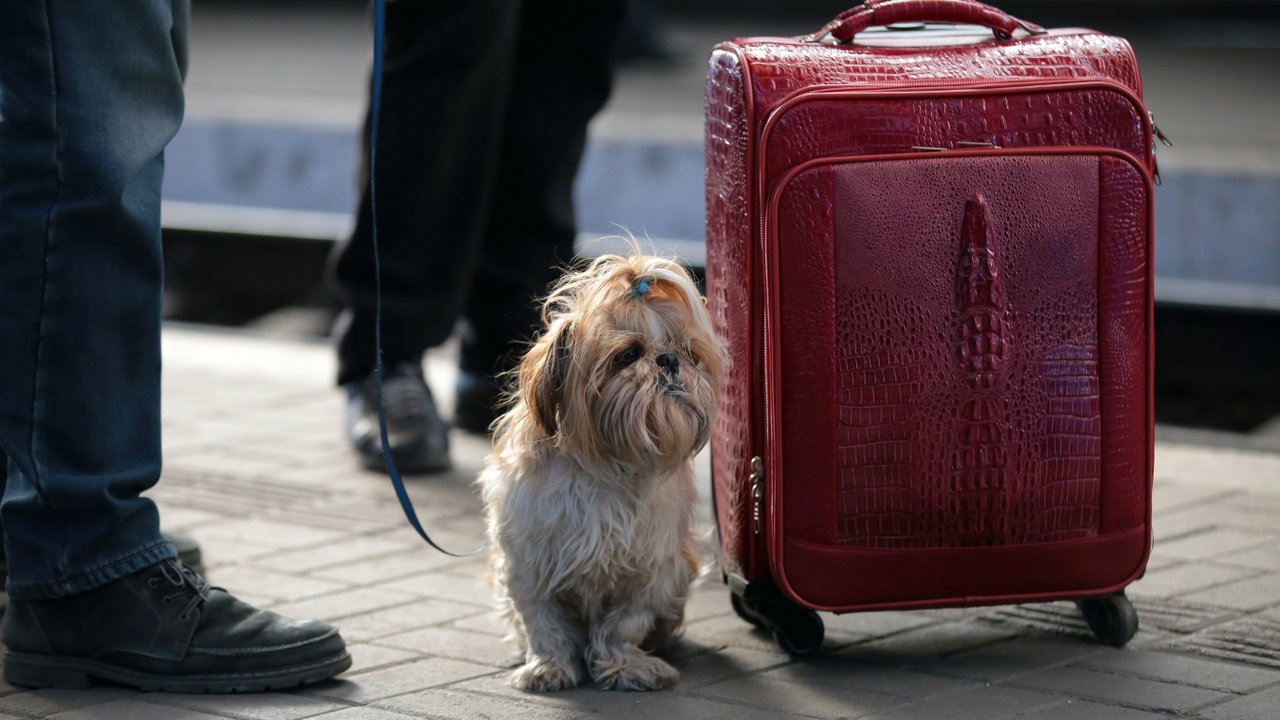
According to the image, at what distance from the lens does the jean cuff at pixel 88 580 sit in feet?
8.29

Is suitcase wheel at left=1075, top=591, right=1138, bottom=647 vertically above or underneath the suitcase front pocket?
underneath

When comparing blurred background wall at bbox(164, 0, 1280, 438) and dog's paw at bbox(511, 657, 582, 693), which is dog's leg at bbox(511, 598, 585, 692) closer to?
dog's paw at bbox(511, 657, 582, 693)

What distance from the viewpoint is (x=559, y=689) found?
2539 millimetres

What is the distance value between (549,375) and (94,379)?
0.72 meters

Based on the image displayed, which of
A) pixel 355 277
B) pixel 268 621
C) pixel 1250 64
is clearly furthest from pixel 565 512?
pixel 1250 64

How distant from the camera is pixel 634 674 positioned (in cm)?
253

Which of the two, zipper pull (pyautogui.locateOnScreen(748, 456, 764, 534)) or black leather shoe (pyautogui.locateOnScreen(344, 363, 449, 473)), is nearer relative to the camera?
zipper pull (pyautogui.locateOnScreen(748, 456, 764, 534))

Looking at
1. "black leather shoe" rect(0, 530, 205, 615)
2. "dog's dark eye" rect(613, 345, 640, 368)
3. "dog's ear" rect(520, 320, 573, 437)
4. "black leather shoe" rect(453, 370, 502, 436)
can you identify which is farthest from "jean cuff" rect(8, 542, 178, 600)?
"black leather shoe" rect(453, 370, 502, 436)

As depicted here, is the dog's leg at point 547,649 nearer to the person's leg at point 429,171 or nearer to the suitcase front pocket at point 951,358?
the suitcase front pocket at point 951,358

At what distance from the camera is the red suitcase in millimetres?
2479

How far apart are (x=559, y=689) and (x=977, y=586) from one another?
2.30 feet

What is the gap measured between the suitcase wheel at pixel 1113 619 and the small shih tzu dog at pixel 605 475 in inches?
27.8

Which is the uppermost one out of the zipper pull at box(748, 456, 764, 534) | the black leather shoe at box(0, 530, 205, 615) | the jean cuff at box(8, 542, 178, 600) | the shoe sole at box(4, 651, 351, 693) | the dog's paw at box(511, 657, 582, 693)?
the zipper pull at box(748, 456, 764, 534)

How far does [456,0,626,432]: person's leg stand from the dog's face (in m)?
1.77
